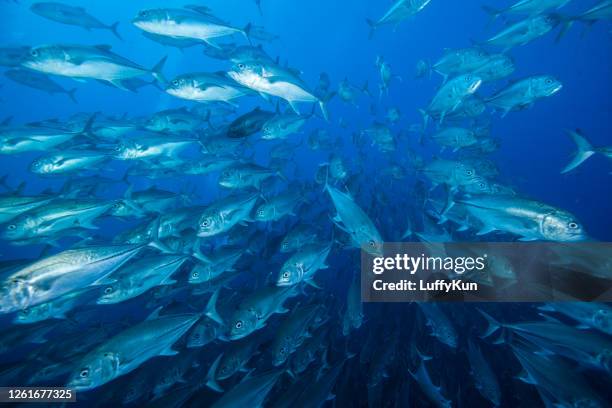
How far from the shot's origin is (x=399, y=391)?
425cm

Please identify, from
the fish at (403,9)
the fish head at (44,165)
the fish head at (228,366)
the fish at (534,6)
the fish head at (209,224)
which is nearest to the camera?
the fish head at (228,366)

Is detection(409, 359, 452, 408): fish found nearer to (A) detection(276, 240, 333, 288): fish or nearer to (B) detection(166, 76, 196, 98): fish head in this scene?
(A) detection(276, 240, 333, 288): fish

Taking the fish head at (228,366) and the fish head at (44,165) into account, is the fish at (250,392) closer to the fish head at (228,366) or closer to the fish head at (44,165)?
the fish head at (228,366)

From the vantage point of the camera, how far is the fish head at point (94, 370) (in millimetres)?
2754

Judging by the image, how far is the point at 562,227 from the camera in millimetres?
3150

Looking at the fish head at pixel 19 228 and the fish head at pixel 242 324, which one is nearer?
the fish head at pixel 242 324

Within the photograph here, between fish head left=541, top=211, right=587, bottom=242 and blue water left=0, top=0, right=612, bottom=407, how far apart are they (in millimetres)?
390

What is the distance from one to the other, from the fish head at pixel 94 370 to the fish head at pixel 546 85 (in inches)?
252

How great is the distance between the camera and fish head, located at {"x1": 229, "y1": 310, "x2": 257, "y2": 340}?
371 cm

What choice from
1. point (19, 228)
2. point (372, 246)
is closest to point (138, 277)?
point (19, 228)

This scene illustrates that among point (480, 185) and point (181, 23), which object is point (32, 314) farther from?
point (480, 185)

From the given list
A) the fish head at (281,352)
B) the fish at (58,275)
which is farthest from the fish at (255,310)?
the fish at (58,275)

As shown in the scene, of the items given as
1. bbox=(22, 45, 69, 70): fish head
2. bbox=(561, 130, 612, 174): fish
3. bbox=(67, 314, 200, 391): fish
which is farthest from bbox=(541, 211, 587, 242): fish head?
bbox=(22, 45, 69, 70): fish head

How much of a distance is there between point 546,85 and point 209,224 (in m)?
5.36
